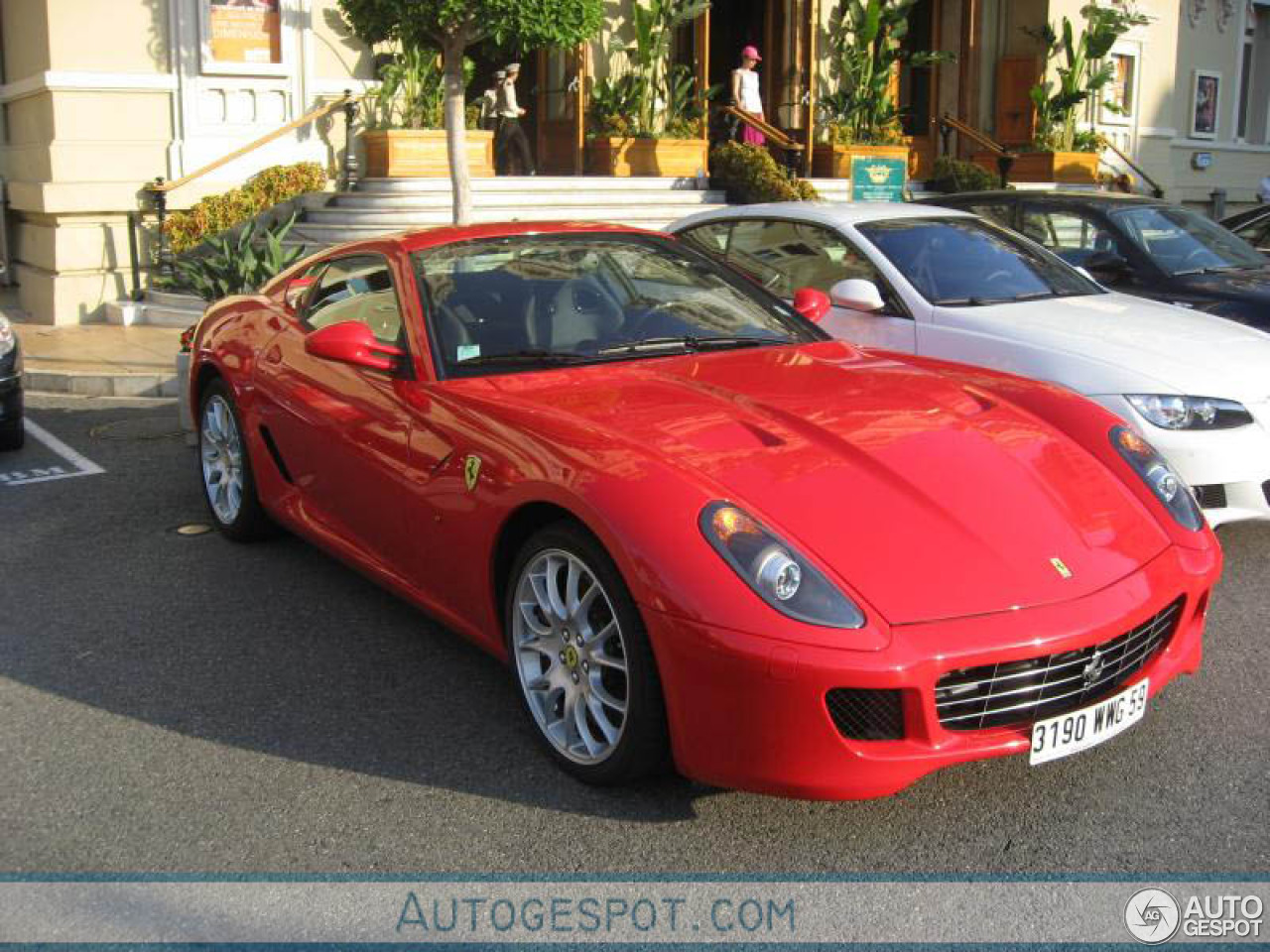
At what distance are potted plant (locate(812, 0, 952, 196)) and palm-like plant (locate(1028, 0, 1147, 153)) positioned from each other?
74.5 inches

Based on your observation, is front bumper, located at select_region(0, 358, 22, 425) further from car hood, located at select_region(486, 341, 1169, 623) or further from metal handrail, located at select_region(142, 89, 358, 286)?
metal handrail, located at select_region(142, 89, 358, 286)

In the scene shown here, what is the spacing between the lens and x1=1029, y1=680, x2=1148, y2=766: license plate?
3189 millimetres

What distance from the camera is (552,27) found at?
1039 cm

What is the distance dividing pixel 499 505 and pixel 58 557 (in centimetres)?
290

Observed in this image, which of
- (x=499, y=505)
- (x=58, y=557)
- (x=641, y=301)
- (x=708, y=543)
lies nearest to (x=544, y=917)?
(x=708, y=543)

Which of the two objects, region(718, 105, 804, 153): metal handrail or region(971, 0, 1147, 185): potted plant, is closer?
region(718, 105, 804, 153): metal handrail

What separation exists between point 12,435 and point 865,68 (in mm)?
13336

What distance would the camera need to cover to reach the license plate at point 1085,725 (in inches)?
126

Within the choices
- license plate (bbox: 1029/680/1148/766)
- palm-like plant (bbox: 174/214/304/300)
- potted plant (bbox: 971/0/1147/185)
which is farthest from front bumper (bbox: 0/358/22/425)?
potted plant (bbox: 971/0/1147/185)

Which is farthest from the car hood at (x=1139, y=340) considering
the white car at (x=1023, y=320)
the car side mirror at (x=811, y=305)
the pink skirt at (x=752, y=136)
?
the pink skirt at (x=752, y=136)

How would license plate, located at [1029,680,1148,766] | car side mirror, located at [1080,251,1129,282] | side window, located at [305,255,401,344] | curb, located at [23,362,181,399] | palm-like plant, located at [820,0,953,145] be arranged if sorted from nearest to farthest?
license plate, located at [1029,680,1148,766] → side window, located at [305,255,401,344] → car side mirror, located at [1080,251,1129,282] → curb, located at [23,362,181,399] → palm-like plant, located at [820,0,953,145]

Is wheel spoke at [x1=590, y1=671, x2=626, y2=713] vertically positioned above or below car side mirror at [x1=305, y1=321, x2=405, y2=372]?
below

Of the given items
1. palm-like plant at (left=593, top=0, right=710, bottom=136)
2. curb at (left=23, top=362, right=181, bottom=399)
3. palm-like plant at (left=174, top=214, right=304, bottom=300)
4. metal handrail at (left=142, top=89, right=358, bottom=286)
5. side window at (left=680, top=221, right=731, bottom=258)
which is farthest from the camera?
palm-like plant at (left=593, top=0, right=710, bottom=136)

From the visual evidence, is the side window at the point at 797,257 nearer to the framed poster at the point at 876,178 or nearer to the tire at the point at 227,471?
the tire at the point at 227,471
